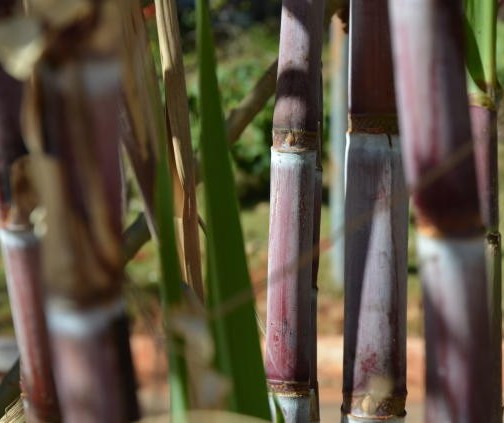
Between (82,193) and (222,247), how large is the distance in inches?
2.8

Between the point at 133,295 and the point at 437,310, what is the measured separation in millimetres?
102

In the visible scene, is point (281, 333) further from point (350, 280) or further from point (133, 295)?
point (133, 295)

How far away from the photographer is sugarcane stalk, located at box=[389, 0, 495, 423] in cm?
29

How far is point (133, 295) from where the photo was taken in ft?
1.05

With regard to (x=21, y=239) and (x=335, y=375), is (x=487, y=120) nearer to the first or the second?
(x=21, y=239)

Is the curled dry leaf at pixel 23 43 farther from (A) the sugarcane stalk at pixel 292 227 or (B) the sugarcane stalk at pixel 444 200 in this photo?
(A) the sugarcane stalk at pixel 292 227

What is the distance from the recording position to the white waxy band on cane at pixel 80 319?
0.93 ft

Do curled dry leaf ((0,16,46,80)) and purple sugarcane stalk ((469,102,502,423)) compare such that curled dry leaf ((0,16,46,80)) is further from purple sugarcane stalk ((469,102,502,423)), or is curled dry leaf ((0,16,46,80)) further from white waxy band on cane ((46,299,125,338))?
purple sugarcane stalk ((469,102,502,423))

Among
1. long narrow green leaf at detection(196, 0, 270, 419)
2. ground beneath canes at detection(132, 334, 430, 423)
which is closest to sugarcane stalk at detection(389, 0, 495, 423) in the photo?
long narrow green leaf at detection(196, 0, 270, 419)

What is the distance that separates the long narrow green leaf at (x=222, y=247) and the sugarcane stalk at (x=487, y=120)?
16 centimetres

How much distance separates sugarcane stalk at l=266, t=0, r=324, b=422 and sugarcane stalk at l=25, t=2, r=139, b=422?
0.30 meters

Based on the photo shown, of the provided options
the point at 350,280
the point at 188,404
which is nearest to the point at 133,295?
the point at 188,404

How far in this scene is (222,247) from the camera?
0.33 meters

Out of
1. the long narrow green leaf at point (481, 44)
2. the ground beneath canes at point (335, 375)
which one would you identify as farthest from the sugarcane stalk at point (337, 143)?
the long narrow green leaf at point (481, 44)
